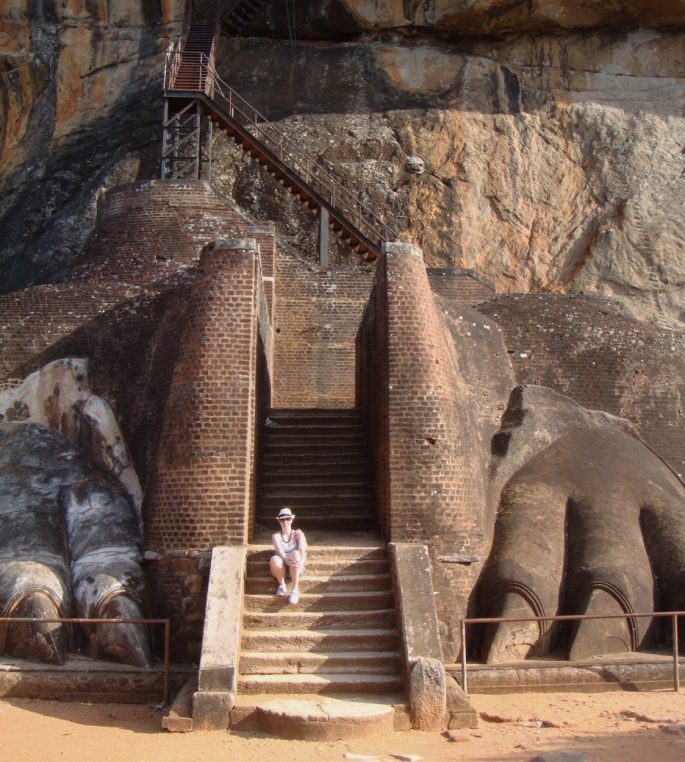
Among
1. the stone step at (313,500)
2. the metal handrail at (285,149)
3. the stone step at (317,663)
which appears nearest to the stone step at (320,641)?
the stone step at (317,663)

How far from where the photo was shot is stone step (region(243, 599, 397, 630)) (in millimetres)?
9000

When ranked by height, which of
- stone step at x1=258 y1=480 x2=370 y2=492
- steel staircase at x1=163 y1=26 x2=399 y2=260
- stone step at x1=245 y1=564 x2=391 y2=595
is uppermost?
steel staircase at x1=163 y1=26 x2=399 y2=260

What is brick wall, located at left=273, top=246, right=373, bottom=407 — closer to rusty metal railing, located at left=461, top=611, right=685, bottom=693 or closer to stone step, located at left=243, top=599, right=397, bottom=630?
stone step, located at left=243, top=599, right=397, bottom=630

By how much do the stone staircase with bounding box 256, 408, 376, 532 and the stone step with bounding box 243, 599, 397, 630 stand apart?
193cm

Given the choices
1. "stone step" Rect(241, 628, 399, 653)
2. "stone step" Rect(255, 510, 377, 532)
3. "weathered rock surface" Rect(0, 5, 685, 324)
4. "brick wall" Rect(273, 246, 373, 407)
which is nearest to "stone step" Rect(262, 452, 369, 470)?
"stone step" Rect(255, 510, 377, 532)

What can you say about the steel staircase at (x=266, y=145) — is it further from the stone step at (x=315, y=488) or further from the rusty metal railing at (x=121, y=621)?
the rusty metal railing at (x=121, y=621)

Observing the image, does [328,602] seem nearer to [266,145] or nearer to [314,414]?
[314,414]

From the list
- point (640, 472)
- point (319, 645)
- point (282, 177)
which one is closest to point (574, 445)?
point (640, 472)

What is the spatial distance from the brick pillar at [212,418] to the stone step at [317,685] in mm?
1630

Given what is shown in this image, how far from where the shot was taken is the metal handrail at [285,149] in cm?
2356

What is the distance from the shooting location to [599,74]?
88.7 ft

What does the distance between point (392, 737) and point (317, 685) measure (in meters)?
0.84

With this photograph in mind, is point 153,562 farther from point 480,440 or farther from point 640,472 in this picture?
point 640,472

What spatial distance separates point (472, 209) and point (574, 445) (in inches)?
588
